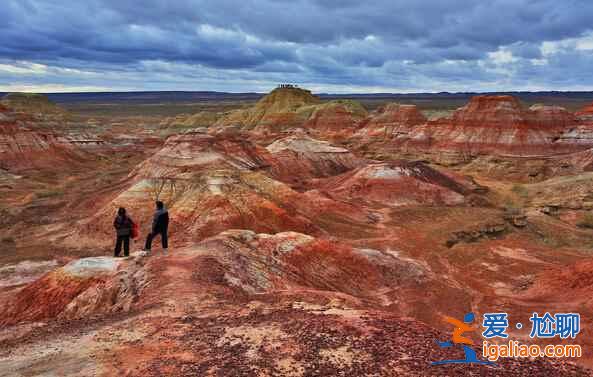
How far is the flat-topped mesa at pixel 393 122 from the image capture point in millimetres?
84819

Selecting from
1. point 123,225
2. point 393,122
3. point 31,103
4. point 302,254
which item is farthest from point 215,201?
point 31,103

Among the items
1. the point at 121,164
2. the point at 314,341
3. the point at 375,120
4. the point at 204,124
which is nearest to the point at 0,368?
the point at 314,341

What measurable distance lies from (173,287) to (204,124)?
11566cm

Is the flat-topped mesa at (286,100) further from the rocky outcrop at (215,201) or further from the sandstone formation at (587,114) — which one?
the rocky outcrop at (215,201)

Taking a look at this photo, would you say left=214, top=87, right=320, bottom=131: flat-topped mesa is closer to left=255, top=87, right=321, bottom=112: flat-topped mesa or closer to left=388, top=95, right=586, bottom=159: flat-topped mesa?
left=255, top=87, right=321, bottom=112: flat-topped mesa

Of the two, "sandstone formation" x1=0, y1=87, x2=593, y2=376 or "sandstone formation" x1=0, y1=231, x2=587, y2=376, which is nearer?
"sandstone formation" x1=0, y1=231, x2=587, y2=376

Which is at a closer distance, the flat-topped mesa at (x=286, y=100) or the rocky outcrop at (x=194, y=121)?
the flat-topped mesa at (x=286, y=100)

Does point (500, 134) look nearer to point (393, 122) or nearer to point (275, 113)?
point (393, 122)

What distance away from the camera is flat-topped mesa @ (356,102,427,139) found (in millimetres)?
84819

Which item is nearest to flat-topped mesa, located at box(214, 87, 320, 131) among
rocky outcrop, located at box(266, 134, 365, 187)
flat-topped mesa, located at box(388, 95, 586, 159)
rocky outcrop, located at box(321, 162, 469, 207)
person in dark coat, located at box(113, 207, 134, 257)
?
rocky outcrop, located at box(266, 134, 365, 187)

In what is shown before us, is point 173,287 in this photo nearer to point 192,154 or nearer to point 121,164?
point 192,154

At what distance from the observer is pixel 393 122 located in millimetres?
87188

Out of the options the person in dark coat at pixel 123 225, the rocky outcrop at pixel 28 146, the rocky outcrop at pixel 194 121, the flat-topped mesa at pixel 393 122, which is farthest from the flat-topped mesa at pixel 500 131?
the rocky outcrop at pixel 194 121

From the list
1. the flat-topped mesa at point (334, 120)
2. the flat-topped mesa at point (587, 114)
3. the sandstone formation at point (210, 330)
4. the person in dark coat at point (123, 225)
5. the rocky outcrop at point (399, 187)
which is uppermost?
the flat-topped mesa at point (587, 114)
